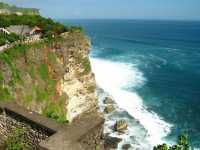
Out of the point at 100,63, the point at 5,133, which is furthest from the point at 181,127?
the point at 100,63

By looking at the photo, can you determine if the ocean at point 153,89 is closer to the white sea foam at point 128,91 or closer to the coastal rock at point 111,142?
the white sea foam at point 128,91

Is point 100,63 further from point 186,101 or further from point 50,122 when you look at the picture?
point 50,122

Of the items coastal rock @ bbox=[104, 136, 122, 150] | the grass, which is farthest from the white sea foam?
the grass

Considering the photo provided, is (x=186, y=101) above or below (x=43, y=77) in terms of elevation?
below

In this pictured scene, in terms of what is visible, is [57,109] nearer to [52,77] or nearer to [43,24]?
[52,77]

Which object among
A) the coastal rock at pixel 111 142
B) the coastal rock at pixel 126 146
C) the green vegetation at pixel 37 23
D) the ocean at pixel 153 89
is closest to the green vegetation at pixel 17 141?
the coastal rock at pixel 111 142
